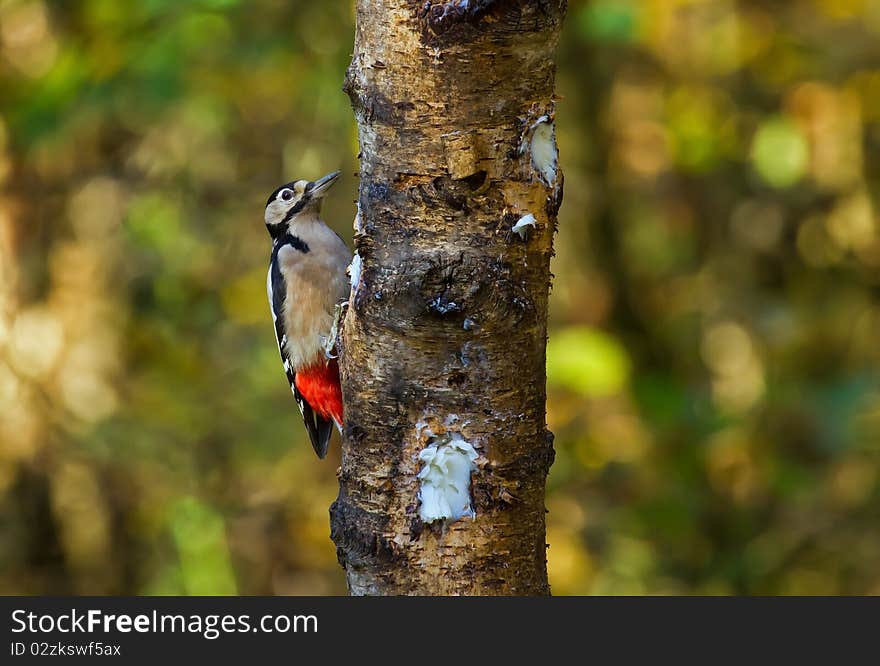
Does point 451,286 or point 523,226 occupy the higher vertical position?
point 523,226

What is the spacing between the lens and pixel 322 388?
422cm

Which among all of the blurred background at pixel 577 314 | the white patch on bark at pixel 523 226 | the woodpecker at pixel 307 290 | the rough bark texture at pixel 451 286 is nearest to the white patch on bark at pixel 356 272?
the rough bark texture at pixel 451 286

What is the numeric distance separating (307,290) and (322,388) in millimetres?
377

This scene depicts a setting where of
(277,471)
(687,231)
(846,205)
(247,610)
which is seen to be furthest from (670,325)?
(247,610)

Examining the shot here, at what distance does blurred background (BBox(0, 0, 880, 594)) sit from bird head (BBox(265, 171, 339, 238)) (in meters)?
1.37

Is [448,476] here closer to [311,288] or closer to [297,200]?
[311,288]

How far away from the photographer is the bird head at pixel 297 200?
4.43 metres

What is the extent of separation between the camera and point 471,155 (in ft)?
6.65

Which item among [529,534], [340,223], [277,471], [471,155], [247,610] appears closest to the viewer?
[471,155]

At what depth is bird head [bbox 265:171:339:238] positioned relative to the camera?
4.43 metres

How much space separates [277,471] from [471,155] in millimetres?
5374

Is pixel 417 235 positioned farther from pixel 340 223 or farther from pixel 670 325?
pixel 670 325

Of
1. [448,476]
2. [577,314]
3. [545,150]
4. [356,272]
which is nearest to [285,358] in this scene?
[356,272]

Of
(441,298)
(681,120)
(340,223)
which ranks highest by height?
(681,120)
